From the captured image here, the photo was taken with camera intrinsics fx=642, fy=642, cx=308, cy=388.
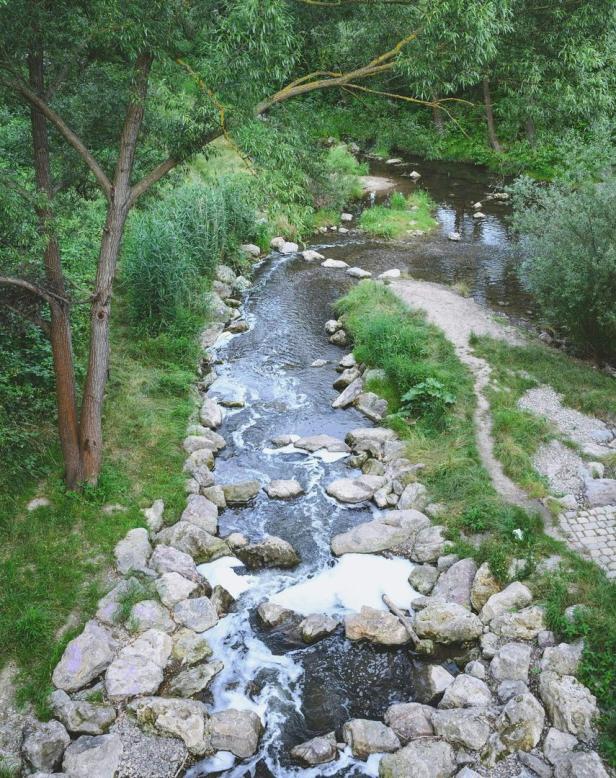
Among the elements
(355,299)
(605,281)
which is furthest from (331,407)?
(605,281)

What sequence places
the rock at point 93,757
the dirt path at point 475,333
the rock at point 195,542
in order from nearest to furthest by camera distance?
the rock at point 93,757 < the rock at point 195,542 < the dirt path at point 475,333

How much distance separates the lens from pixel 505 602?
885 cm

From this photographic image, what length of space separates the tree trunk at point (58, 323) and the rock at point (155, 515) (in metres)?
1.35

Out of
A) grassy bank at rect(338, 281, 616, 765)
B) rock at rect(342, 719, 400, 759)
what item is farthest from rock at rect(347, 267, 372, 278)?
rock at rect(342, 719, 400, 759)

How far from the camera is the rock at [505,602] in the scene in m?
8.80

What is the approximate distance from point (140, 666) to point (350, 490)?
4.95 m

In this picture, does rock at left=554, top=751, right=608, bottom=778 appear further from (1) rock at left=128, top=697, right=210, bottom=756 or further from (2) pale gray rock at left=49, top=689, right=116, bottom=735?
(2) pale gray rock at left=49, top=689, right=116, bottom=735

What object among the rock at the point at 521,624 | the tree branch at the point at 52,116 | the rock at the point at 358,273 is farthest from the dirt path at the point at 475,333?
the tree branch at the point at 52,116

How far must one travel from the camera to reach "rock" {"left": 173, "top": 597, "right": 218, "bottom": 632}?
8.97 metres

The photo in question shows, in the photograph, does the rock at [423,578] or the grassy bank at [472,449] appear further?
the rock at [423,578]

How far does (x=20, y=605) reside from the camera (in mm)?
8477

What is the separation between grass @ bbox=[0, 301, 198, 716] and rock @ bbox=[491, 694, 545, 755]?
5.28m

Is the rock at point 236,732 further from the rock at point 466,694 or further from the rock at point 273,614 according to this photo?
the rock at point 466,694

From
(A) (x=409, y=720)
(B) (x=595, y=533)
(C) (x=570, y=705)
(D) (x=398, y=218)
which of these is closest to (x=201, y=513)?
(A) (x=409, y=720)
